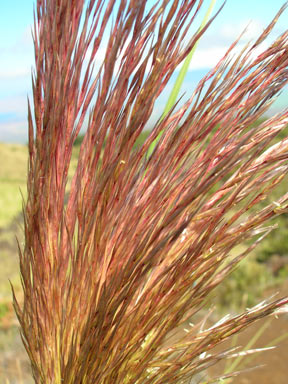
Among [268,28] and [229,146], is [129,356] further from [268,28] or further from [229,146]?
[268,28]

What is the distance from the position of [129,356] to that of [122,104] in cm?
44

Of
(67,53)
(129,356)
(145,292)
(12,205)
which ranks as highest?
(67,53)

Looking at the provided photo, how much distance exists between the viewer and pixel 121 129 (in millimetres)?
715

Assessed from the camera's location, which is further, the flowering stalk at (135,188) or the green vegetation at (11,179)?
the green vegetation at (11,179)

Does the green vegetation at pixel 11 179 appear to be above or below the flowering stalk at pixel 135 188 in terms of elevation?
below

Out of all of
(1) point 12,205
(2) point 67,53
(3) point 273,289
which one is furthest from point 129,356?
(1) point 12,205

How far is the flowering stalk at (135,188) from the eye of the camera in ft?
2.29

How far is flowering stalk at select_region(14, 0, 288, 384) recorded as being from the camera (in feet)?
2.29

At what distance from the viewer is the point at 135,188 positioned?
74cm

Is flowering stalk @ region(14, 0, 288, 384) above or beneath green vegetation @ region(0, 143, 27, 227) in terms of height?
above

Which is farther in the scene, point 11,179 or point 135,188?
point 11,179

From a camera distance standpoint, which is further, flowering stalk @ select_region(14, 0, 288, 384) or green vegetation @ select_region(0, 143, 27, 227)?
green vegetation @ select_region(0, 143, 27, 227)

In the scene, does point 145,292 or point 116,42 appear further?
point 145,292

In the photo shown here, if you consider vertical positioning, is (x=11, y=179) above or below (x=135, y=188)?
below
